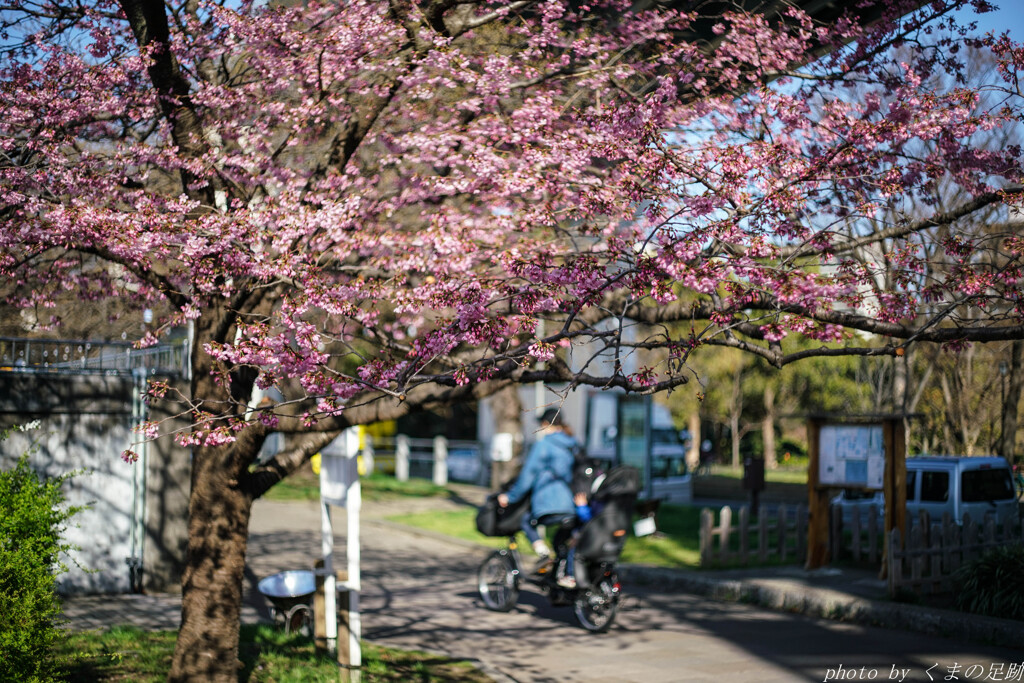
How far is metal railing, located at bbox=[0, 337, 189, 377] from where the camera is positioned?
11.7 meters

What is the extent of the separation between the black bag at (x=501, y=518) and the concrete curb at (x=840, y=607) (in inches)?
131

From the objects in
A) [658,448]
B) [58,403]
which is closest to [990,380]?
[658,448]

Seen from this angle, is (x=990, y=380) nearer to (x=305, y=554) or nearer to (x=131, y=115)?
(x=305, y=554)

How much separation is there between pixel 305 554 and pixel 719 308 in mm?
12229

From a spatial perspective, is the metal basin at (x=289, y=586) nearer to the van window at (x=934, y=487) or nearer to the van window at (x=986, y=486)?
the van window at (x=934, y=487)

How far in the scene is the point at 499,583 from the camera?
12.0m

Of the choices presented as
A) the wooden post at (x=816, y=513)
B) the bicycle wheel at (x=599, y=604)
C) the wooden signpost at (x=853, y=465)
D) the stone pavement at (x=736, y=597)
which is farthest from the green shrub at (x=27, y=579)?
the wooden post at (x=816, y=513)

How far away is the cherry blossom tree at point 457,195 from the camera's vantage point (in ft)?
21.3

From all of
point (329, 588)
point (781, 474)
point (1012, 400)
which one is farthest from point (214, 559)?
point (781, 474)

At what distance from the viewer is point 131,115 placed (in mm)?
8812

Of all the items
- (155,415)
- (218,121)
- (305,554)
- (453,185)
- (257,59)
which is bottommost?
(305,554)

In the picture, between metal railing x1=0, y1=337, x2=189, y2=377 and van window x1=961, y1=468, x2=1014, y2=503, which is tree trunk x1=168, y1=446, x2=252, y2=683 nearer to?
metal railing x1=0, y1=337, x2=189, y2=377

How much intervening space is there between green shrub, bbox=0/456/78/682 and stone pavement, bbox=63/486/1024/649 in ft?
10.3

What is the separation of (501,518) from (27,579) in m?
6.61
